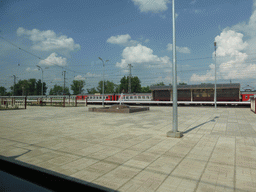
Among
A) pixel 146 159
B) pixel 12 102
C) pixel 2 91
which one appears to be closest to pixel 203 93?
pixel 146 159

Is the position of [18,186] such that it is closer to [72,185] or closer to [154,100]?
[72,185]

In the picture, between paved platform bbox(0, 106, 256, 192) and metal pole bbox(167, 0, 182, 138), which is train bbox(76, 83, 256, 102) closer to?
metal pole bbox(167, 0, 182, 138)

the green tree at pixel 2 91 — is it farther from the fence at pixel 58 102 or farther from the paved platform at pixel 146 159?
the paved platform at pixel 146 159

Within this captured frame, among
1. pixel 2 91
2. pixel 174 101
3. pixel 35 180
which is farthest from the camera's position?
pixel 2 91

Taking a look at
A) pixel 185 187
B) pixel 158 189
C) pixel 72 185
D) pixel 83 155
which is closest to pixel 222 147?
pixel 185 187

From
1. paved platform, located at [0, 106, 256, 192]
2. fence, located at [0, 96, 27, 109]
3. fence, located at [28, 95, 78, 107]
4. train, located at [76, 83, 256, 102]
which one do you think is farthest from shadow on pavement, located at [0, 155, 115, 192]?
train, located at [76, 83, 256, 102]

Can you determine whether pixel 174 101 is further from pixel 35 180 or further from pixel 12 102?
pixel 12 102

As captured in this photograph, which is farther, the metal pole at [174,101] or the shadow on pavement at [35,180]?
the metal pole at [174,101]

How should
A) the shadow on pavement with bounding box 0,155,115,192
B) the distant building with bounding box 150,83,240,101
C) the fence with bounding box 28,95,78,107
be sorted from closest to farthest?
the shadow on pavement with bounding box 0,155,115,192, the distant building with bounding box 150,83,240,101, the fence with bounding box 28,95,78,107

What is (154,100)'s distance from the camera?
39.8 meters

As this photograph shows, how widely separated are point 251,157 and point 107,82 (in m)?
113

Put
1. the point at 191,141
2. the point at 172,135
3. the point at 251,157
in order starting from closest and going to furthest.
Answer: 1. the point at 251,157
2. the point at 191,141
3. the point at 172,135

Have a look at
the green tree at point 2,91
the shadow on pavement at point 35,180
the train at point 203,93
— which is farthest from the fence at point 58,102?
the green tree at point 2,91

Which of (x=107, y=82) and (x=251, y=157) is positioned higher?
(x=107, y=82)
